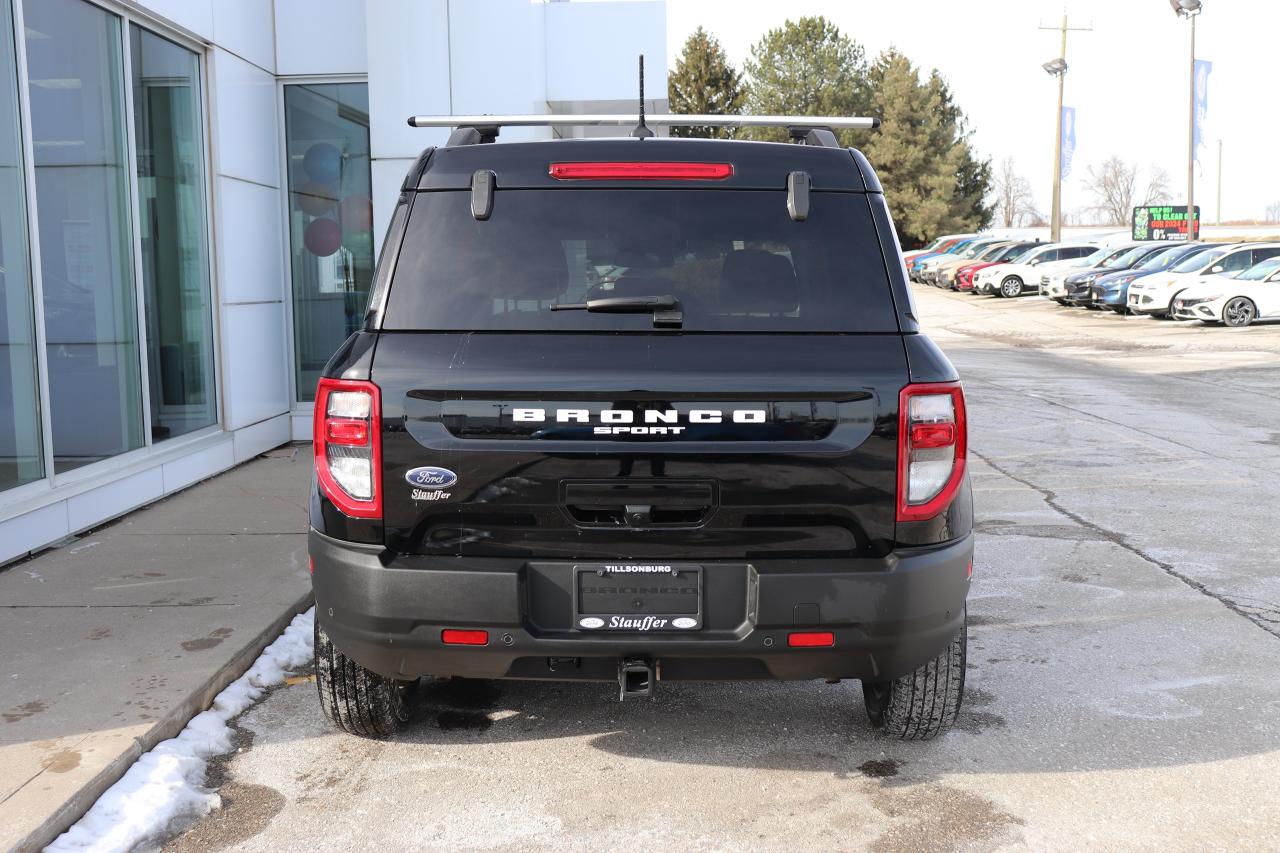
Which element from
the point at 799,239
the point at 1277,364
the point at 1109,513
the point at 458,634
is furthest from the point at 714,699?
the point at 1277,364

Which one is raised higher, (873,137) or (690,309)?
(873,137)

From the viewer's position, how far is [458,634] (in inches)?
145

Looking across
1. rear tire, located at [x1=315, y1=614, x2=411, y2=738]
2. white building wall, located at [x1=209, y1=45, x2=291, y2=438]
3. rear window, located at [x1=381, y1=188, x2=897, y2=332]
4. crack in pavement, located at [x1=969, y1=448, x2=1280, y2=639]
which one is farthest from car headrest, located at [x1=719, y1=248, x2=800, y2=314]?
white building wall, located at [x1=209, y1=45, x2=291, y2=438]

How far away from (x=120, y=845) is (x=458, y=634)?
3.65ft

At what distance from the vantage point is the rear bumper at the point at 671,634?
361 centimetres

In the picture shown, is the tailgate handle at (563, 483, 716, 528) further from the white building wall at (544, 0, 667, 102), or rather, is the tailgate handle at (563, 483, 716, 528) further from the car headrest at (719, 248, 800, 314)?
the white building wall at (544, 0, 667, 102)

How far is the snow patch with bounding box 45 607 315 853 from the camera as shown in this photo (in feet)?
12.0

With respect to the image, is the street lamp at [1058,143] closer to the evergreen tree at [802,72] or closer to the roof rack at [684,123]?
the evergreen tree at [802,72]

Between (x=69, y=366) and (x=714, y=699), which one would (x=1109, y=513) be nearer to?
(x=714, y=699)

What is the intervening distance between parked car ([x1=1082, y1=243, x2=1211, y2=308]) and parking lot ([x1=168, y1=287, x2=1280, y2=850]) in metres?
25.7

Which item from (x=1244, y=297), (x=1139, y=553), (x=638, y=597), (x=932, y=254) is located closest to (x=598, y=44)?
(x=1139, y=553)

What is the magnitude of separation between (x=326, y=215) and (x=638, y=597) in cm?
900

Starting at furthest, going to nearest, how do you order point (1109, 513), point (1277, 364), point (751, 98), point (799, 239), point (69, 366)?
point (751, 98), point (1277, 364), point (1109, 513), point (69, 366), point (799, 239)

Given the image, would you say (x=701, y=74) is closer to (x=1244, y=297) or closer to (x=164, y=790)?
(x=1244, y=297)
